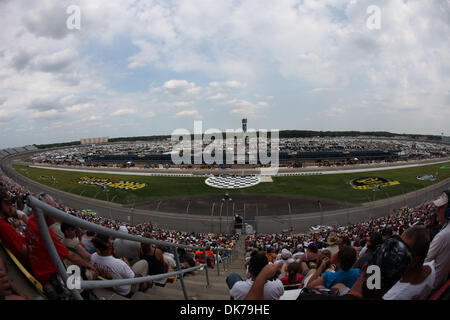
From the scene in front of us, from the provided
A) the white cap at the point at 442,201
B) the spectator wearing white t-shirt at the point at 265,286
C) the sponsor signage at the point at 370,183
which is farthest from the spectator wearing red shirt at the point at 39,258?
the sponsor signage at the point at 370,183

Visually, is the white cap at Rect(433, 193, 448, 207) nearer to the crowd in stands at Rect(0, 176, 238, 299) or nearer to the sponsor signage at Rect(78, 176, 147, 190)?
the crowd in stands at Rect(0, 176, 238, 299)

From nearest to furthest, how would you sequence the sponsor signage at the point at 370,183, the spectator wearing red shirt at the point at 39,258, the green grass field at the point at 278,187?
the spectator wearing red shirt at the point at 39,258
the green grass field at the point at 278,187
the sponsor signage at the point at 370,183

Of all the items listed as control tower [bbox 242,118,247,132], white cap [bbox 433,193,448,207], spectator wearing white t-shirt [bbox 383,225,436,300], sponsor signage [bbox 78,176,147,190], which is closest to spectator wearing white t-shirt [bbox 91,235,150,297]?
spectator wearing white t-shirt [bbox 383,225,436,300]

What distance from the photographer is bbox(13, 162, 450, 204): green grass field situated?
30136 millimetres

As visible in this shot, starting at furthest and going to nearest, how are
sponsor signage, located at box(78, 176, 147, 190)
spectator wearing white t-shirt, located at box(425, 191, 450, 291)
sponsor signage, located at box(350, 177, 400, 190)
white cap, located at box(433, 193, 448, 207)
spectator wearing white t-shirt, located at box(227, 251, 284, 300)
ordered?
1. sponsor signage, located at box(78, 176, 147, 190)
2. sponsor signage, located at box(350, 177, 400, 190)
3. white cap, located at box(433, 193, 448, 207)
4. spectator wearing white t-shirt, located at box(227, 251, 284, 300)
5. spectator wearing white t-shirt, located at box(425, 191, 450, 291)

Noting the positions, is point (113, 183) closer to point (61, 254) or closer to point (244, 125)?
point (61, 254)

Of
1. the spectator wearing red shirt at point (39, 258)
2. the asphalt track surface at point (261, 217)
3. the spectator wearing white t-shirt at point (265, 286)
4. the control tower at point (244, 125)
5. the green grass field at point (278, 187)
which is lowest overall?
the asphalt track surface at point (261, 217)

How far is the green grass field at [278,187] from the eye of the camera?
3014cm

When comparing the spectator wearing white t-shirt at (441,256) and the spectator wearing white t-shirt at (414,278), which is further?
the spectator wearing white t-shirt at (441,256)

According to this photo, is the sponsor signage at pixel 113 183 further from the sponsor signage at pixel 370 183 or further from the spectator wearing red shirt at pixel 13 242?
the spectator wearing red shirt at pixel 13 242

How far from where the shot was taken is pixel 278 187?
34469 millimetres

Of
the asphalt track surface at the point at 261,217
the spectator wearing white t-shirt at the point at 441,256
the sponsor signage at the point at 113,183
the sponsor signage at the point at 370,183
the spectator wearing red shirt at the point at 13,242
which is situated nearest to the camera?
the spectator wearing red shirt at the point at 13,242

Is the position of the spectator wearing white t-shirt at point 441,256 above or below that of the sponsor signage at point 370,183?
above
